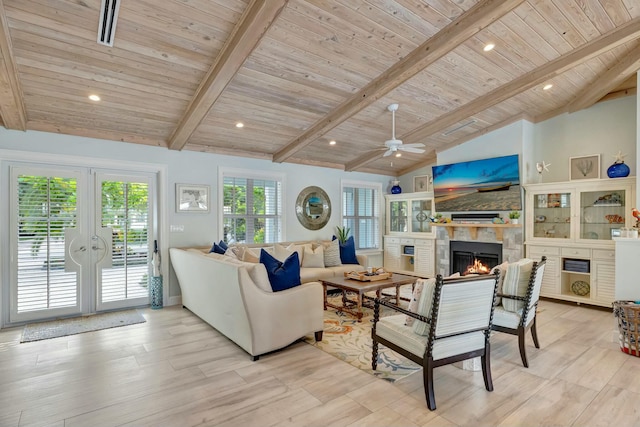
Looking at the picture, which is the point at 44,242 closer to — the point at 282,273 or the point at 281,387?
the point at 282,273

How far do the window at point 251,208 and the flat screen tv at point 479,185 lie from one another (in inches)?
131

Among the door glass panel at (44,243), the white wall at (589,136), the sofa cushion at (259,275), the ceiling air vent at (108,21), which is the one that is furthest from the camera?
the white wall at (589,136)

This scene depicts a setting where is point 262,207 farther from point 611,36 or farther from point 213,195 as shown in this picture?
point 611,36

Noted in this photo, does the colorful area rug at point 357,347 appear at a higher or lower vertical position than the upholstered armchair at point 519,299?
lower

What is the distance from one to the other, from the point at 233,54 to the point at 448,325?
10.2 feet

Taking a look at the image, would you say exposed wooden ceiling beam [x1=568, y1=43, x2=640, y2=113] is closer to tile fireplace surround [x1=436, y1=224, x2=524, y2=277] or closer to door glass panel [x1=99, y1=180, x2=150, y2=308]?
tile fireplace surround [x1=436, y1=224, x2=524, y2=277]

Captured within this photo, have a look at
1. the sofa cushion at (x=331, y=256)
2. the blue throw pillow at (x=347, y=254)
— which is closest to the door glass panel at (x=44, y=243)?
the sofa cushion at (x=331, y=256)

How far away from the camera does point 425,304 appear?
260cm

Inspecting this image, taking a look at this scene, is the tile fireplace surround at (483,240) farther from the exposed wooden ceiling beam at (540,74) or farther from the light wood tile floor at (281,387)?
the light wood tile floor at (281,387)

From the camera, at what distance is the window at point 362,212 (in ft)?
26.1

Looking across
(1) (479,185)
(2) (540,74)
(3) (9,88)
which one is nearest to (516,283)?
(2) (540,74)

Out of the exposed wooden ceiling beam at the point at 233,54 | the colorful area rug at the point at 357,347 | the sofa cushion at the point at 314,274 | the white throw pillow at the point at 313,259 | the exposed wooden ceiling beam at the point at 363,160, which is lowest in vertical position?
the colorful area rug at the point at 357,347

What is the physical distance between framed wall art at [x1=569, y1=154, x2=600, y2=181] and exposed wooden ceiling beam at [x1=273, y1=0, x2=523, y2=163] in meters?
3.85

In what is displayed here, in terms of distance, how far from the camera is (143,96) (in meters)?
4.17
